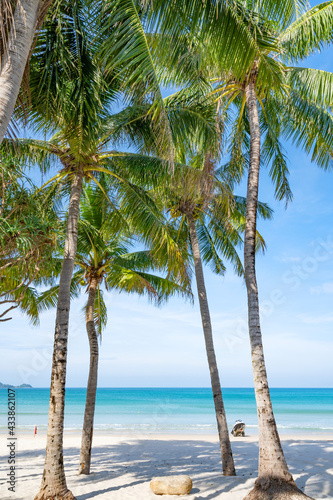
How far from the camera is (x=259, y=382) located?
6660mm

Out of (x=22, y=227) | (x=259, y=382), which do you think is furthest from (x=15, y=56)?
(x=259, y=382)

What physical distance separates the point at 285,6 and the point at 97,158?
4.25 metres

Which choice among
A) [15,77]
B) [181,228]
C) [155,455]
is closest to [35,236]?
[15,77]

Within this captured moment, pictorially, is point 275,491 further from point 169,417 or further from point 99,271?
point 169,417

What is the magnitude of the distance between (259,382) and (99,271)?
6.01m

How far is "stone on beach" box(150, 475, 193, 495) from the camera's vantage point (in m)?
7.28

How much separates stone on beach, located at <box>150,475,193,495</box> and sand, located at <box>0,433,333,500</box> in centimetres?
13

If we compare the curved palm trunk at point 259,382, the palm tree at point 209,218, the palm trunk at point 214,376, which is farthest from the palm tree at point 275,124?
the palm trunk at point 214,376

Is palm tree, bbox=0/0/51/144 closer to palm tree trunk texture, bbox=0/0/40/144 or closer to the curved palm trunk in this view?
palm tree trunk texture, bbox=0/0/40/144

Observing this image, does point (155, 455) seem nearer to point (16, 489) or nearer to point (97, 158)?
point (16, 489)

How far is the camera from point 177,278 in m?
10.4

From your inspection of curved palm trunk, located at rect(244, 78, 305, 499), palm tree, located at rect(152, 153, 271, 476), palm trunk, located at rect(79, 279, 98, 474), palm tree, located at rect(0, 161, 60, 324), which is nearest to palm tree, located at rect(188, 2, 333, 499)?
curved palm trunk, located at rect(244, 78, 305, 499)

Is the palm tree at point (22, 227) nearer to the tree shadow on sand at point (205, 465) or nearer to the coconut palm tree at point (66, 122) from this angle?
the coconut palm tree at point (66, 122)

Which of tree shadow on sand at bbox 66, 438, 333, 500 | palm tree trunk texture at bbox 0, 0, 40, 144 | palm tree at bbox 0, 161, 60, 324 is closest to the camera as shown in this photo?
palm tree trunk texture at bbox 0, 0, 40, 144
